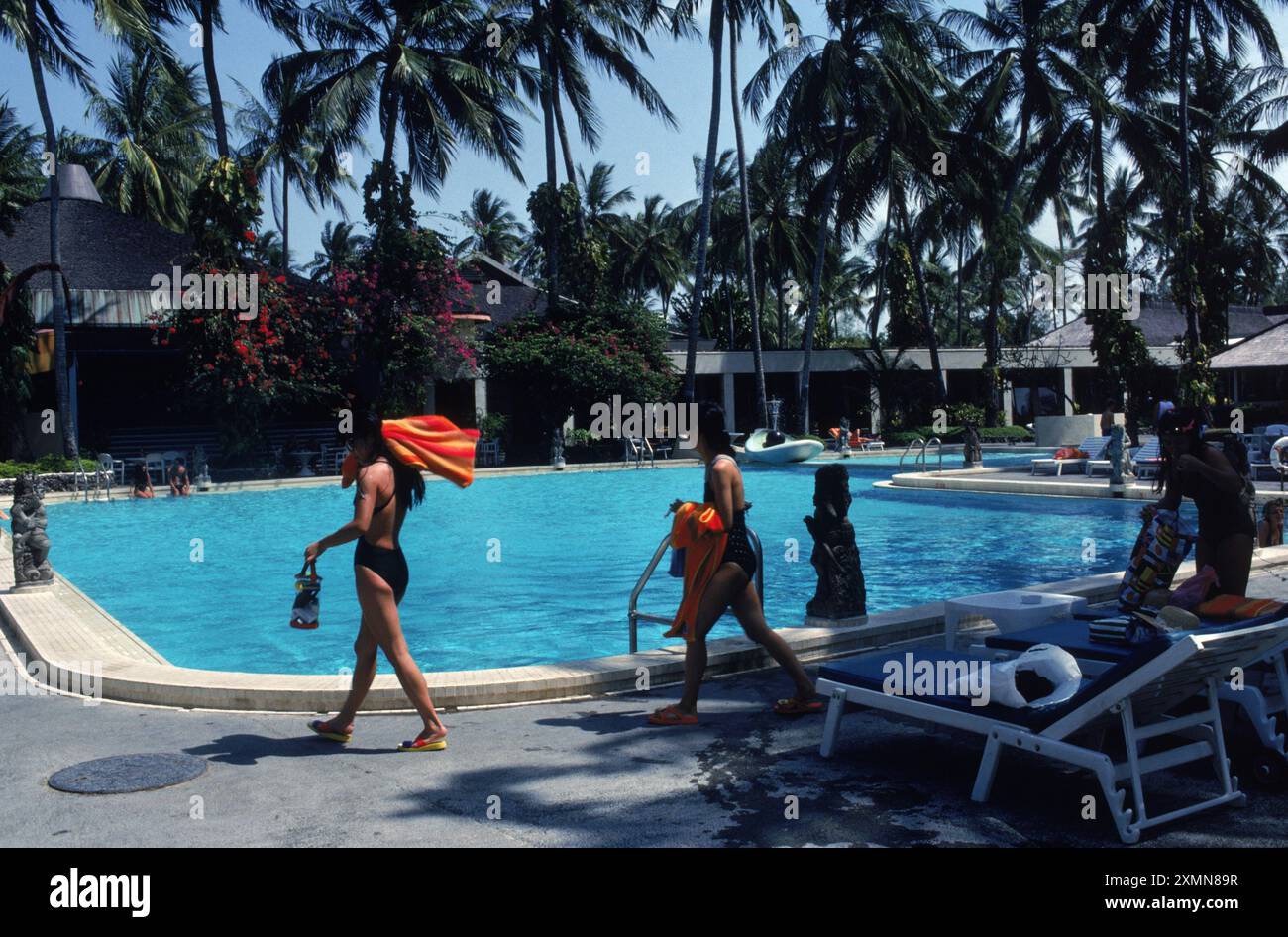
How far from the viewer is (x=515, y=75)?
34.5m

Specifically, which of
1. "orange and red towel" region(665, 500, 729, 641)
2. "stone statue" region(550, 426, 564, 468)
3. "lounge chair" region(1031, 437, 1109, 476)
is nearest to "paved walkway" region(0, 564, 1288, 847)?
"orange and red towel" region(665, 500, 729, 641)

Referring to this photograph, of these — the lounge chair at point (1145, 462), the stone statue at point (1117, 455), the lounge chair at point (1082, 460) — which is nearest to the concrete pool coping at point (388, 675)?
the stone statue at point (1117, 455)

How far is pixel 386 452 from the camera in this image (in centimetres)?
559

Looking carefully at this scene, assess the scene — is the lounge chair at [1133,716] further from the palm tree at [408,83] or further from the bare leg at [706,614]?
the palm tree at [408,83]

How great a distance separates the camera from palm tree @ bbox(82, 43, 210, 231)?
126 feet

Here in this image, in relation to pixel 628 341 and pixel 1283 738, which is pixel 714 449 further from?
pixel 628 341

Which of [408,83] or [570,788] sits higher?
[408,83]

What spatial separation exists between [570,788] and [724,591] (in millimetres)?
1401

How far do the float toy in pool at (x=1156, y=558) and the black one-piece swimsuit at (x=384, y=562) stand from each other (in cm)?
355

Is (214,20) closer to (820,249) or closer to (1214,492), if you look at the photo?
(820,249)

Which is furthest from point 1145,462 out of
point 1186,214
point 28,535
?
point 28,535

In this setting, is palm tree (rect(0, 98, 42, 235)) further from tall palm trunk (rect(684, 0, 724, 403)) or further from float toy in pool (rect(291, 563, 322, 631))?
float toy in pool (rect(291, 563, 322, 631))

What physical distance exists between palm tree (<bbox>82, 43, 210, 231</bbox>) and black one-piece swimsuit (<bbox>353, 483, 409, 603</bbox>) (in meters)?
35.8
